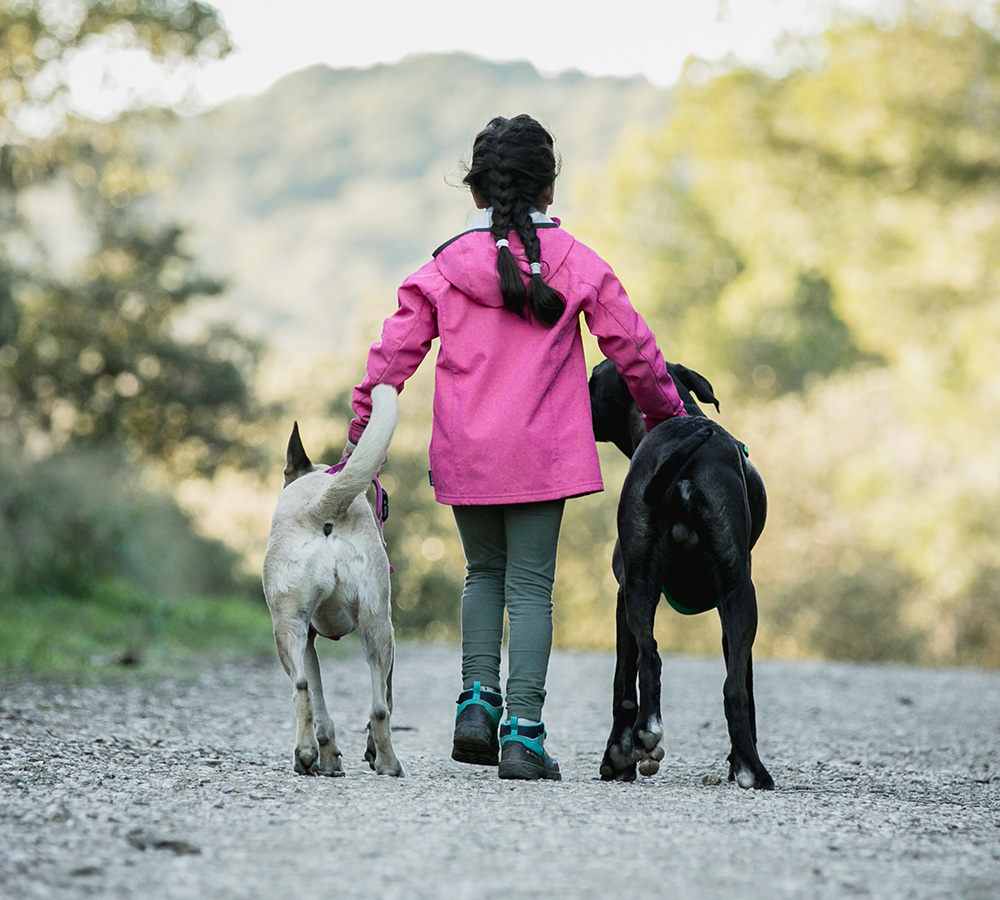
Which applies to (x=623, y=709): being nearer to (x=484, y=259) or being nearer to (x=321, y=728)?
(x=321, y=728)

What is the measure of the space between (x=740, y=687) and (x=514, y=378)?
54.6 inches

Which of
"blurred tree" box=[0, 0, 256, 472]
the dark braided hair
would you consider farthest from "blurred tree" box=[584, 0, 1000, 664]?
the dark braided hair

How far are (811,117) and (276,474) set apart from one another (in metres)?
11.9

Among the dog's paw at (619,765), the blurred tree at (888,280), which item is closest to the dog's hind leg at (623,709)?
the dog's paw at (619,765)

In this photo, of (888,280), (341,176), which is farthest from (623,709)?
(341,176)

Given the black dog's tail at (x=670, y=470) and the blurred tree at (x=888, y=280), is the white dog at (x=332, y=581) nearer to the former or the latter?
the black dog's tail at (x=670, y=470)

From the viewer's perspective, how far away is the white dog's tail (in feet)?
14.2

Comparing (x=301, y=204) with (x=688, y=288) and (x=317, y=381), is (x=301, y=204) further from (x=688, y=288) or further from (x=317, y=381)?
(x=317, y=381)

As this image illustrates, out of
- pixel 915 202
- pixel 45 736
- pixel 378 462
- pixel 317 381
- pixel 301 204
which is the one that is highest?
pixel 301 204

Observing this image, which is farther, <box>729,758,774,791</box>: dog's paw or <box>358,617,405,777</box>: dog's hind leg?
<box>358,617,405,777</box>: dog's hind leg

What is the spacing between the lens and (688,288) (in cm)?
4122

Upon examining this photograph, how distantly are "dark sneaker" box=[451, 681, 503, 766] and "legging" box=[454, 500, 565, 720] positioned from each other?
0.25 feet

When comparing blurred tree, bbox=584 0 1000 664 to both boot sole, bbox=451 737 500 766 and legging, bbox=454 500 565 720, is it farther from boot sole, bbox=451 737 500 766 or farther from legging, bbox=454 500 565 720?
boot sole, bbox=451 737 500 766

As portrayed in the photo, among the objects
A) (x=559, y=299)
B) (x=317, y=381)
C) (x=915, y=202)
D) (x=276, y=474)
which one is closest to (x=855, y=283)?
(x=915, y=202)
